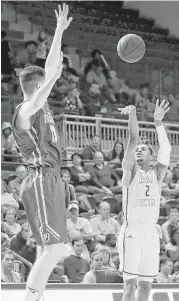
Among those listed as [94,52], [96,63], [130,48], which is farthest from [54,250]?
[94,52]

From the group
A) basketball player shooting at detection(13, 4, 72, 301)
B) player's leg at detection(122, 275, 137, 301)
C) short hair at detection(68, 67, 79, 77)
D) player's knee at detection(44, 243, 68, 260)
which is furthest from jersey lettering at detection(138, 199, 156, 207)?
short hair at detection(68, 67, 79, 77)

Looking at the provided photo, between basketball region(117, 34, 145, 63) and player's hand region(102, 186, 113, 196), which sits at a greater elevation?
basketball region(117, 34, 145, 63)

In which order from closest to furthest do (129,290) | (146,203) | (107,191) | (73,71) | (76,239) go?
(129,290) → (146,203) → (76,239) → (107,191) → (73,71)

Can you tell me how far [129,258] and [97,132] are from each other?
7.28 metres

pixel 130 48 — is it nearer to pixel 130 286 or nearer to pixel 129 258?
pixel 129 258

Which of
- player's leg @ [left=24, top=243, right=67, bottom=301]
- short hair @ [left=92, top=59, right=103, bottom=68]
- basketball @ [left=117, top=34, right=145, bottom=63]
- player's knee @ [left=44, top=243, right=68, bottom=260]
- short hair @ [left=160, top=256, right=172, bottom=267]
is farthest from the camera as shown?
short hair @ [left=92, top=59, right=103, bottom=68]

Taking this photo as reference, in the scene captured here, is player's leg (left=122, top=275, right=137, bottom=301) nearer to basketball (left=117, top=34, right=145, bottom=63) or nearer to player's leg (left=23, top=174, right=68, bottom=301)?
player's leg (left=23, top=174, right=68, bottom=301)

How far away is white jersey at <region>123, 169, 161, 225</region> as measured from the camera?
18.1 ft

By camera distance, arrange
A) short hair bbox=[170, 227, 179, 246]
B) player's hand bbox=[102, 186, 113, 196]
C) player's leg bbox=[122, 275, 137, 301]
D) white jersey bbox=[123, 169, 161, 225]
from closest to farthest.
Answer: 1. player's leg bbox=[122, 275, 137, 301]
2. white jersey bbox=[123, 169, 161, 225]
3. short hair bbox=[170, 227, 179, 246]
4. player's hand bbox=[102, 186, 113, 196]

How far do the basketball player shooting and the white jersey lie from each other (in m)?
1.16

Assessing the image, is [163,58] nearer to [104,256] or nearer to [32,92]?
[104,256]

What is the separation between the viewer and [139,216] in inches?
217

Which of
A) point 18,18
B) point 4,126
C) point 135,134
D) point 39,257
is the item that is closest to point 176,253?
point 4,126

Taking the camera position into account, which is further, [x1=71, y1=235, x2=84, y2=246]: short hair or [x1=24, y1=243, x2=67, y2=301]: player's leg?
[x1=71, y1=235, x2=84, y2=246]: short hair
